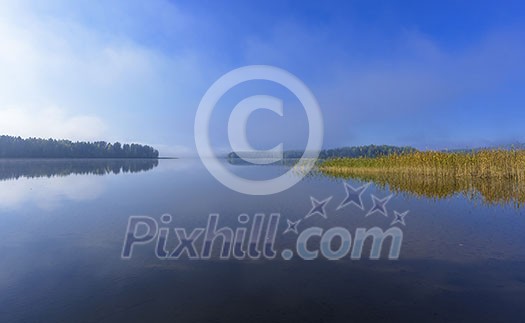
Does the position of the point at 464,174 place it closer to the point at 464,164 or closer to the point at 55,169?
the point at 464,164

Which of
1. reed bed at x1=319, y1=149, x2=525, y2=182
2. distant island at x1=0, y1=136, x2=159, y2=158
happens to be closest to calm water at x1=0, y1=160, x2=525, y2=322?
reed bed at x1=319, y1=149, x2=525, y2=182

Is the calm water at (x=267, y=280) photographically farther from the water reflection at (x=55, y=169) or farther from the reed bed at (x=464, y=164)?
the water reflection at (x=55, y=169)

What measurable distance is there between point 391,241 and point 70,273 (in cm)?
692

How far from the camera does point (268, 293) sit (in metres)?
4.68

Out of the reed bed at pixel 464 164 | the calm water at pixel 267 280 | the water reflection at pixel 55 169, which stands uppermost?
the reed bed at pixel 464 164

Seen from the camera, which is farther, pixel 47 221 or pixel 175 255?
pixel 47 221

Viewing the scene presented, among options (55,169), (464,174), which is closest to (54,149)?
(55,169)

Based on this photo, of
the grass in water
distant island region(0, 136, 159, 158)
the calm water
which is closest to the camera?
the calm water

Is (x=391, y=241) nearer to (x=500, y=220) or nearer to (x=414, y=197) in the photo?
(x=500, y=220)

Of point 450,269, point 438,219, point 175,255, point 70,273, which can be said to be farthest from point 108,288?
point 438,219

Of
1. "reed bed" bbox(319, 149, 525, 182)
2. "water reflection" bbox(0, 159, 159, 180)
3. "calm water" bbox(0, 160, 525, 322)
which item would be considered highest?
"reed bed" bbox(319, 149, 525, 182)

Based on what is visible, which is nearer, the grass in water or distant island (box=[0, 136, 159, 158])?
the grass in water

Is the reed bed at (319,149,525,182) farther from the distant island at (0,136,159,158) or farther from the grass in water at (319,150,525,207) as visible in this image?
the distant island at (0,136,159,158)

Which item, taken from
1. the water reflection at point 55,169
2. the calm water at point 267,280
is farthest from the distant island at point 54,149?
the calm water at point 267,280
